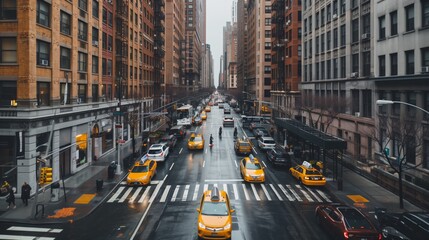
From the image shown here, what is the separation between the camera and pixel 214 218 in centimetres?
1753

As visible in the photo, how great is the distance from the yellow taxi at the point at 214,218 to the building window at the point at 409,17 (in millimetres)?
21698

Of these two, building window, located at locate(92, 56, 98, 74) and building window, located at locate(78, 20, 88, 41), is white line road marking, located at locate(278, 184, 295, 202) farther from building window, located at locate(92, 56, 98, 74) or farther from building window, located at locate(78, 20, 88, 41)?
building window, located at locate(92, 56, 98, 74)

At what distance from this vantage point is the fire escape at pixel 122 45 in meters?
49.0

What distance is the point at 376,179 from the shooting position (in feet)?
97.3

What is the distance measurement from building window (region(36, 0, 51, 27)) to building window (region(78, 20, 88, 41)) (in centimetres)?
712

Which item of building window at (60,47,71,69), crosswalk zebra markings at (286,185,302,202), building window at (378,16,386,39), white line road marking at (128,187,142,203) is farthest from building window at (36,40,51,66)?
building window at (378,16,386,39)

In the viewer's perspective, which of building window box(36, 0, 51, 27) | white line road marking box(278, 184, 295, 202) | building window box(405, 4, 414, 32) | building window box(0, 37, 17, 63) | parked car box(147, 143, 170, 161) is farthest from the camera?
parked car box(147, 143, 170, 161)

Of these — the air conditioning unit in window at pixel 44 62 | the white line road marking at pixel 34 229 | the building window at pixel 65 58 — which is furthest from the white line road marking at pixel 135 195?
the building window at pixel 65 58

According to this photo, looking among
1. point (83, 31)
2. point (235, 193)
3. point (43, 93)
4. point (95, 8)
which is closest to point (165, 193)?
point (235, 193)

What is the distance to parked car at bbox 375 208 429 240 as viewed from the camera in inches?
628

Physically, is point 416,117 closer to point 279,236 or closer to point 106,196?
point 279,236

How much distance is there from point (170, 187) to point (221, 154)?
17.1m

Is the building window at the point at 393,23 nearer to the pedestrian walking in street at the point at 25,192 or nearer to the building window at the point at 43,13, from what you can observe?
the building window at the point at 43,13

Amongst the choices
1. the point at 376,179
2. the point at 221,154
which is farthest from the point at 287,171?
the point at 221,154
